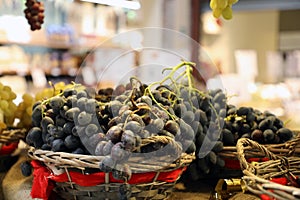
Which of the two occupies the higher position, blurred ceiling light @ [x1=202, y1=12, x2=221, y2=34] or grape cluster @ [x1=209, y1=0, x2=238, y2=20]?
blurred ceiling light @ [x1=202, y1=12, x2=221, y2=34]

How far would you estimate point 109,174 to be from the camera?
942mm

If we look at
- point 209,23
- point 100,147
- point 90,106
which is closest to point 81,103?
point 90,106

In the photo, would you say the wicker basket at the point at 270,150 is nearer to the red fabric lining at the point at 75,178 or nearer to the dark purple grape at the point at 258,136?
the dark purple grape at the point at 258,136

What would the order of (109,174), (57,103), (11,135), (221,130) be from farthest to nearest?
(11,135) → (221,130) → (57,103) → (109,174)

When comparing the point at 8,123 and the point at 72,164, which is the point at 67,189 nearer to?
the point at 72,164

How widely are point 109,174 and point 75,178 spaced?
80 millimetres

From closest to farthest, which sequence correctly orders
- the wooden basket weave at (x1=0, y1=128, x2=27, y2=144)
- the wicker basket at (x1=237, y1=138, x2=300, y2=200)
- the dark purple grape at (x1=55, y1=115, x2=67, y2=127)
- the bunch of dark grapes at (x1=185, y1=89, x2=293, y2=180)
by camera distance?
1. the wicker basket at (x1=237, y1=138, x2=300, y2=200)
2. the dark purple grape at (x1=55, y1=115, x2=67, y2=127)
3. the bunch of dark grapes at (x1=185, y1=89, x2=293, y2=180)
4. the wooden basket weave at (x1=0, y1=128, x2=27, y2=144)

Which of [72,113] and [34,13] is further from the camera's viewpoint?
[34,13]

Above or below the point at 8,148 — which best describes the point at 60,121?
above

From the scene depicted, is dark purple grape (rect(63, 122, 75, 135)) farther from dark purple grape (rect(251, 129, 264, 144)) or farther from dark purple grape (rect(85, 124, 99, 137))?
dark purple grape (rect(251, 129, 264, 144))

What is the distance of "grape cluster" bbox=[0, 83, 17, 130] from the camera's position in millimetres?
1399

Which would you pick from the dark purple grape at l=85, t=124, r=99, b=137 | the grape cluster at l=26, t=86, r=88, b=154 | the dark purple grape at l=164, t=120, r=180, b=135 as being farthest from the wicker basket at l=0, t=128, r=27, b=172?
the dark purple grape at l=164, t=120, r=180, b=135

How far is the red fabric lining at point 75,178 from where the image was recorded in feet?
3.10

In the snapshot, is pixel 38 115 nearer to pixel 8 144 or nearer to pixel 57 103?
pixel 57 103
